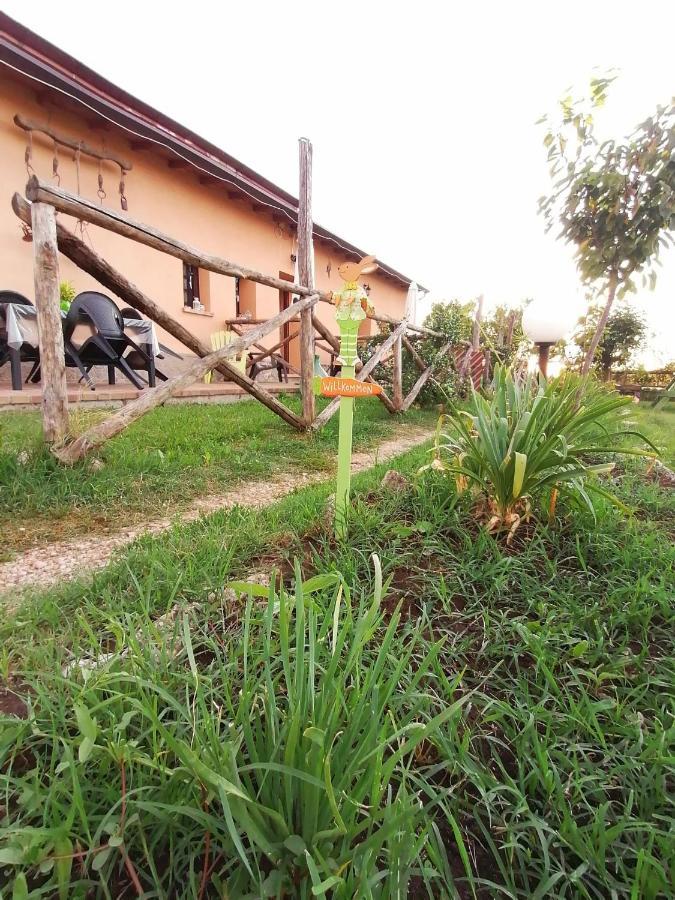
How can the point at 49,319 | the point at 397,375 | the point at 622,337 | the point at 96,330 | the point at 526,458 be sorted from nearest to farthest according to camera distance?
the point at 526,458 → the point at 49,319 → the point at 96,330 → the point at 397,375 → the point at 622,337

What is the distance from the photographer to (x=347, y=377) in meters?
1.57

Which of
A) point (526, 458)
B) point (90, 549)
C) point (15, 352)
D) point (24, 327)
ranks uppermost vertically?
point (24, 327)

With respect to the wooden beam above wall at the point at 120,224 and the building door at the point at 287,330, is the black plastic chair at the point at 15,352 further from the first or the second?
the building door at the point at 287,330

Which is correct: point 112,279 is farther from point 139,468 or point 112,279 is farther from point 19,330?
point 19,330

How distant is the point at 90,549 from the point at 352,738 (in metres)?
1.53

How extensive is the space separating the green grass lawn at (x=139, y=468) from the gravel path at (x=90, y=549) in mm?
97

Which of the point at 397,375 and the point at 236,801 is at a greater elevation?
the point at 397,375

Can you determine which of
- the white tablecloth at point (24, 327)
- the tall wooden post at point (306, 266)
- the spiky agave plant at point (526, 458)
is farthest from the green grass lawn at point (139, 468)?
the spiky agave plant at point (526, 458)

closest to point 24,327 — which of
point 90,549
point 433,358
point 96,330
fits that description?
point 96,330

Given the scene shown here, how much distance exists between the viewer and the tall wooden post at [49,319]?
220 cm

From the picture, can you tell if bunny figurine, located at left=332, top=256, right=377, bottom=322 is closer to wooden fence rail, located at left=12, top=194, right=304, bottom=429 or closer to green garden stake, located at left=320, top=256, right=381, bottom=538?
green garden stake, located at left=320, top=256, right=381, bottom=538

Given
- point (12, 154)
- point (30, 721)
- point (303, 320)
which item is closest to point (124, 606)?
point (30, 721)

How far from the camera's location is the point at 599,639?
3.50 ft

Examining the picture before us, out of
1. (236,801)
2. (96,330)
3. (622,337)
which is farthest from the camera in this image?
(622,337)
